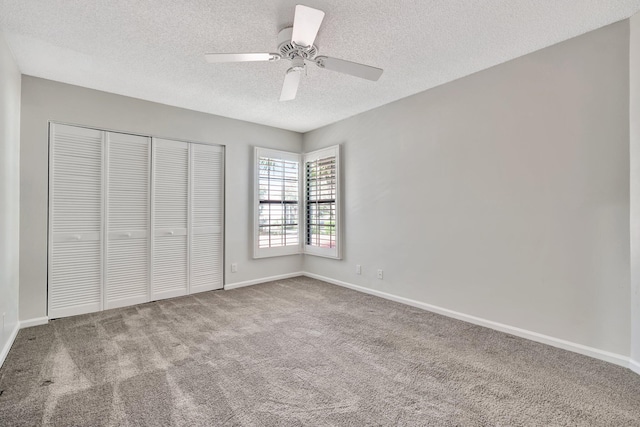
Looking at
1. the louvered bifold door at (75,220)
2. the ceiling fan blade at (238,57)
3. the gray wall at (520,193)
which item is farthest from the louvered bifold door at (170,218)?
the gray wall at (520,193)

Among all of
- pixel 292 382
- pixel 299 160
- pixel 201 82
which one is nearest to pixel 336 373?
pixel 292 382

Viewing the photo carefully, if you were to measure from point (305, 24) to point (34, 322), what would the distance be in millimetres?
3759

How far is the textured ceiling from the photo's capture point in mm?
2060

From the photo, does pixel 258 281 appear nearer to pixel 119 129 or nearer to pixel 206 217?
pixel 206 217

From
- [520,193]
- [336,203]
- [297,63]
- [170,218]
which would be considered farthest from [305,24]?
[170,218]

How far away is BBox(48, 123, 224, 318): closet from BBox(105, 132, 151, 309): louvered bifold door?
10 mm

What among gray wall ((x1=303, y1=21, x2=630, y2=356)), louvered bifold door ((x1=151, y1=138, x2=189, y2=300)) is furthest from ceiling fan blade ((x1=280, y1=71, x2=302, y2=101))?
louvered bifold door ((x1=151, y1=138, x2=189, y2=300))

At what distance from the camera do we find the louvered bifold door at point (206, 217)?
418 cm

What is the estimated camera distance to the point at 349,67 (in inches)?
91.0

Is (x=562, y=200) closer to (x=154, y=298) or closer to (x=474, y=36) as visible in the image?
(x=474, y=36)

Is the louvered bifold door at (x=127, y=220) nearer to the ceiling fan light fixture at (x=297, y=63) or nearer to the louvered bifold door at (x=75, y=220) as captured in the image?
the louvered bifold door at (x=75, y=220)

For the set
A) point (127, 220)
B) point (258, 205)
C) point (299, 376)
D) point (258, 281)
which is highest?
point (258, 205)

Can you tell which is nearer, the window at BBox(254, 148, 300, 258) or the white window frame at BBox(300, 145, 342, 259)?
the white window frame at BBox(300, 145, 342, 259)

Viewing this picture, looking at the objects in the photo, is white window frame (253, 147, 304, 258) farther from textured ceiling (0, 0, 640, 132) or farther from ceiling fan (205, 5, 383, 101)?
ceiling fan (205, 5, 383, 101)
